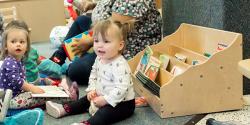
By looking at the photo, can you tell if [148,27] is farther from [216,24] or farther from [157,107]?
[157,107]

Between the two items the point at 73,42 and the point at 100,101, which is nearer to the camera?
the point at 100,101

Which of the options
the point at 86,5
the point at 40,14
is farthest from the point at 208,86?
the point at 40,14

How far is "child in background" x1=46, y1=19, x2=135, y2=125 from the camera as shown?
1.34 m

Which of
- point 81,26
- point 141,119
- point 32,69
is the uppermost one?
point 81,26

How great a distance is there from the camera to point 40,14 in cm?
377

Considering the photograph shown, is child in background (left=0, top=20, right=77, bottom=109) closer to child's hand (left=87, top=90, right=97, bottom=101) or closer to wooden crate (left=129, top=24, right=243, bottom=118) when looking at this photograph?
child's hand (left=87, top=90, right=97, bottom=101)

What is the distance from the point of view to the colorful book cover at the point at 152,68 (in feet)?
5.13

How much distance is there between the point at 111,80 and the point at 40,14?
2.59m

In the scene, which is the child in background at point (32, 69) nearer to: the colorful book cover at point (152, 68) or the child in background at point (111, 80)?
the child in background at point (111, 80)

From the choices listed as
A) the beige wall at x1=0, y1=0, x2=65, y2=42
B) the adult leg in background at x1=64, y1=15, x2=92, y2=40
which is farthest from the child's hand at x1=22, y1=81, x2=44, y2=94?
the beige wall at x1=0, y1=0, x2=65, y2=42

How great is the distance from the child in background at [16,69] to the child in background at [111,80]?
0.54ft

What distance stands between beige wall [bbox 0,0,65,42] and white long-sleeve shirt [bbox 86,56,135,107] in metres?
2.47

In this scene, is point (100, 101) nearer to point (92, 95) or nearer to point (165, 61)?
point (92, 95)

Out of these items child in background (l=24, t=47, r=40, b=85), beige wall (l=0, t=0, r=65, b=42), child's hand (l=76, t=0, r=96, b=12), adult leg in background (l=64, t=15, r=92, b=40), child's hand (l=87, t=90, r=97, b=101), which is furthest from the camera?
beige wall (l=0, t=0, r=65, b=42)
